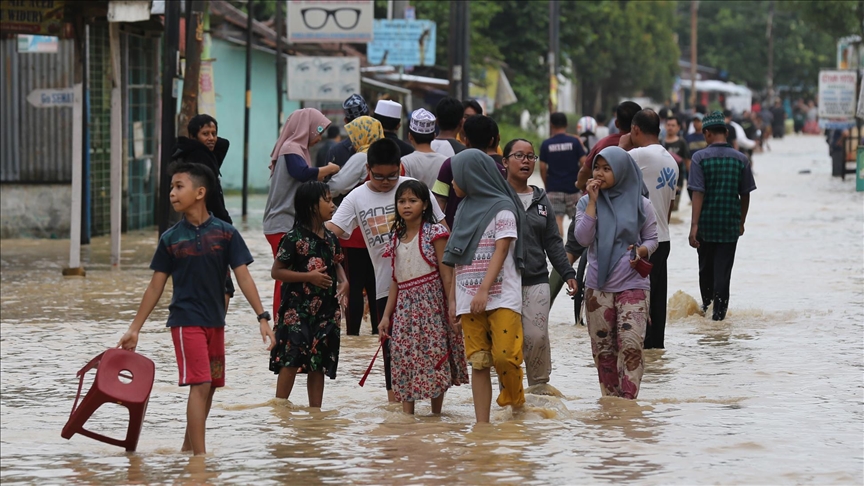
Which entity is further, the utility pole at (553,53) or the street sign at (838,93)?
the utility pole at (553,53)

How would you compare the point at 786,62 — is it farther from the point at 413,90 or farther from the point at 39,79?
the point at 39,79

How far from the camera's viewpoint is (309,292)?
7938 millimetres

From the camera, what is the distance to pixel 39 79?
19.7m

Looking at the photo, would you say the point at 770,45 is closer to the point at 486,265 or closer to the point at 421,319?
the point at 421,319

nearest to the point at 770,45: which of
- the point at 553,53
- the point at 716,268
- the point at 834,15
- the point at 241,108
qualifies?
the point at 553,53

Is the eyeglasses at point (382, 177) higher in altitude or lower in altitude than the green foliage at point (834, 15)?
lower

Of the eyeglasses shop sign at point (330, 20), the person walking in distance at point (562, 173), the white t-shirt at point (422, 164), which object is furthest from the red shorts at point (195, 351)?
the eyeglasses shop sign at point (330, 20)

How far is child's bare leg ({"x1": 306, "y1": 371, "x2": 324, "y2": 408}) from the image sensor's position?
8164 mm

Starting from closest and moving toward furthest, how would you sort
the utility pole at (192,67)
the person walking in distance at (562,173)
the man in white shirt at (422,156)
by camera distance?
the man in white shirt at (422,156) → the person walking in distance at (562,173) → the utility pole at (192,67)

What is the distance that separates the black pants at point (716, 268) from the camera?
11.5 m

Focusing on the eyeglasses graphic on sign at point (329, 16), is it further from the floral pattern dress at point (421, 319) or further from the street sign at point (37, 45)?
the floral pattern dress at point (421, 319)

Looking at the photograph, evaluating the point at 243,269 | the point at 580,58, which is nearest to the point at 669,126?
the point at 243,269

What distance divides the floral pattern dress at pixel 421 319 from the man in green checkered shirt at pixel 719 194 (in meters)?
4.11

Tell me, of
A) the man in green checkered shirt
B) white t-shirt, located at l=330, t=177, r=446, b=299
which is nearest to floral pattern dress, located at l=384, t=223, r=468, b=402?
white t-shirt, located at l=330, t=177, r=446, b=299
